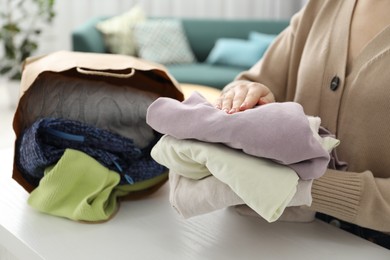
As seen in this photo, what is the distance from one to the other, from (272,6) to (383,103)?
4.45 meters

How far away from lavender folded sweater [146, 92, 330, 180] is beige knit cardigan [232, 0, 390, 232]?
0.14m

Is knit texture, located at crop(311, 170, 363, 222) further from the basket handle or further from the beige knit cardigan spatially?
the basket handle

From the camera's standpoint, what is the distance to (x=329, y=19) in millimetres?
929

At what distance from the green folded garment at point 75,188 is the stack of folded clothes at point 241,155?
0.16m

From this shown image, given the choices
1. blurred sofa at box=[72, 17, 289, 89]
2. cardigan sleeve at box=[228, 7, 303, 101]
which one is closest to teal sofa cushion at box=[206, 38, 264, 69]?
blurred sofa at box=[72, 17, 289, 89]

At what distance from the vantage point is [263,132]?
609 millimetres

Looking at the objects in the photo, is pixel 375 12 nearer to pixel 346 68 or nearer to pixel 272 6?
pixel 346 68

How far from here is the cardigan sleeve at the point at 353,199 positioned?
74 cm

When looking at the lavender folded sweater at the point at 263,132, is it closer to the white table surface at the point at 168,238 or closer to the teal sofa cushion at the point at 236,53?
the white table surface at the point at 168,238

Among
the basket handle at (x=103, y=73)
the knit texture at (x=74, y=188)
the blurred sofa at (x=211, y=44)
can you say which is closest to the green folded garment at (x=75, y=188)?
the knit texture at (x=74, y=188)

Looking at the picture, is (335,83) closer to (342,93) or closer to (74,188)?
(342,93)

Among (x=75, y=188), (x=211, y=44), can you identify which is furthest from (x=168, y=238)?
(x=211, y=44)

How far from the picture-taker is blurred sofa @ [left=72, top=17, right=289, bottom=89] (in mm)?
3432

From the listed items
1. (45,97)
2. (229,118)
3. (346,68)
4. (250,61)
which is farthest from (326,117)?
(250,61)
